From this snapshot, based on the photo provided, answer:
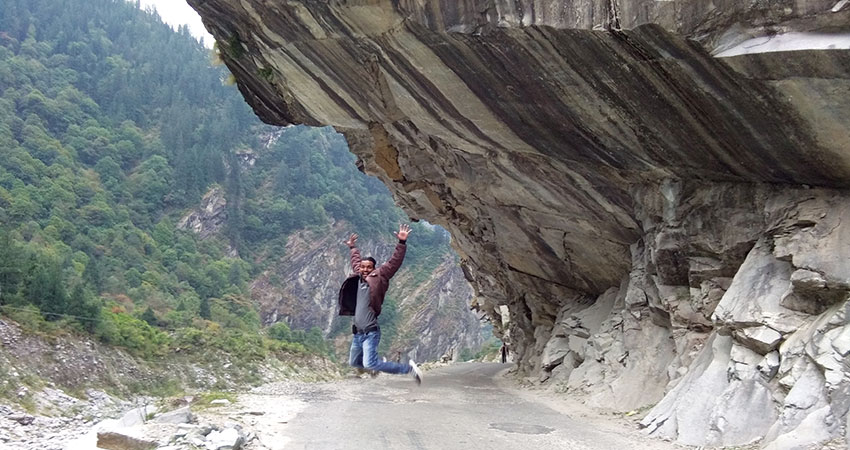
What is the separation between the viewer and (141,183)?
8238cm

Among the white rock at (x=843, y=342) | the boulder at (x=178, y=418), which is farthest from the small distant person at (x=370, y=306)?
the white rock at (x=843, y=342)

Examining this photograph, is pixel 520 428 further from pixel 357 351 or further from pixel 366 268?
pixel 366 268

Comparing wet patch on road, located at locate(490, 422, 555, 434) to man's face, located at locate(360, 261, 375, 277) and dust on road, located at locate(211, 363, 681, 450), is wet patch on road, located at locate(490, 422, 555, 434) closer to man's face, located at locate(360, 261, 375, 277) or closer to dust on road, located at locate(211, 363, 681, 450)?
dust on road, located at locate(211, 363, 681, 450)

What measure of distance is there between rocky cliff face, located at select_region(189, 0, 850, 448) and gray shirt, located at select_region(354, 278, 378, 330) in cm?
306

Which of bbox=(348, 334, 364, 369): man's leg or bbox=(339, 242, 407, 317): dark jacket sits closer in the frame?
bbox=(339, 242, 407, 317): dark jacket

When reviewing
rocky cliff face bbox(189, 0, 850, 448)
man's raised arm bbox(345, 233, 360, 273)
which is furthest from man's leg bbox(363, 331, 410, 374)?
rocky cliff face bbox(189, 0, 850, 448)

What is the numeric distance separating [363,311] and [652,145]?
165 inches

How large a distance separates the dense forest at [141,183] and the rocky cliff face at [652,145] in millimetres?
17910

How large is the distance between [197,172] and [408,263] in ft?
107

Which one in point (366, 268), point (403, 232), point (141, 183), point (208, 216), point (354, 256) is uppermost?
point (141, 183)

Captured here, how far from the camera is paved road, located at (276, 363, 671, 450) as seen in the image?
6037 millimetres

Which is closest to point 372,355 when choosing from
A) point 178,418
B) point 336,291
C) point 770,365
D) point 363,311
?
point 363,311

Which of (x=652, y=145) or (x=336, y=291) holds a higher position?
(x=336, y=291)

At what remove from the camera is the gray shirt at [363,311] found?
7523 millimetres
